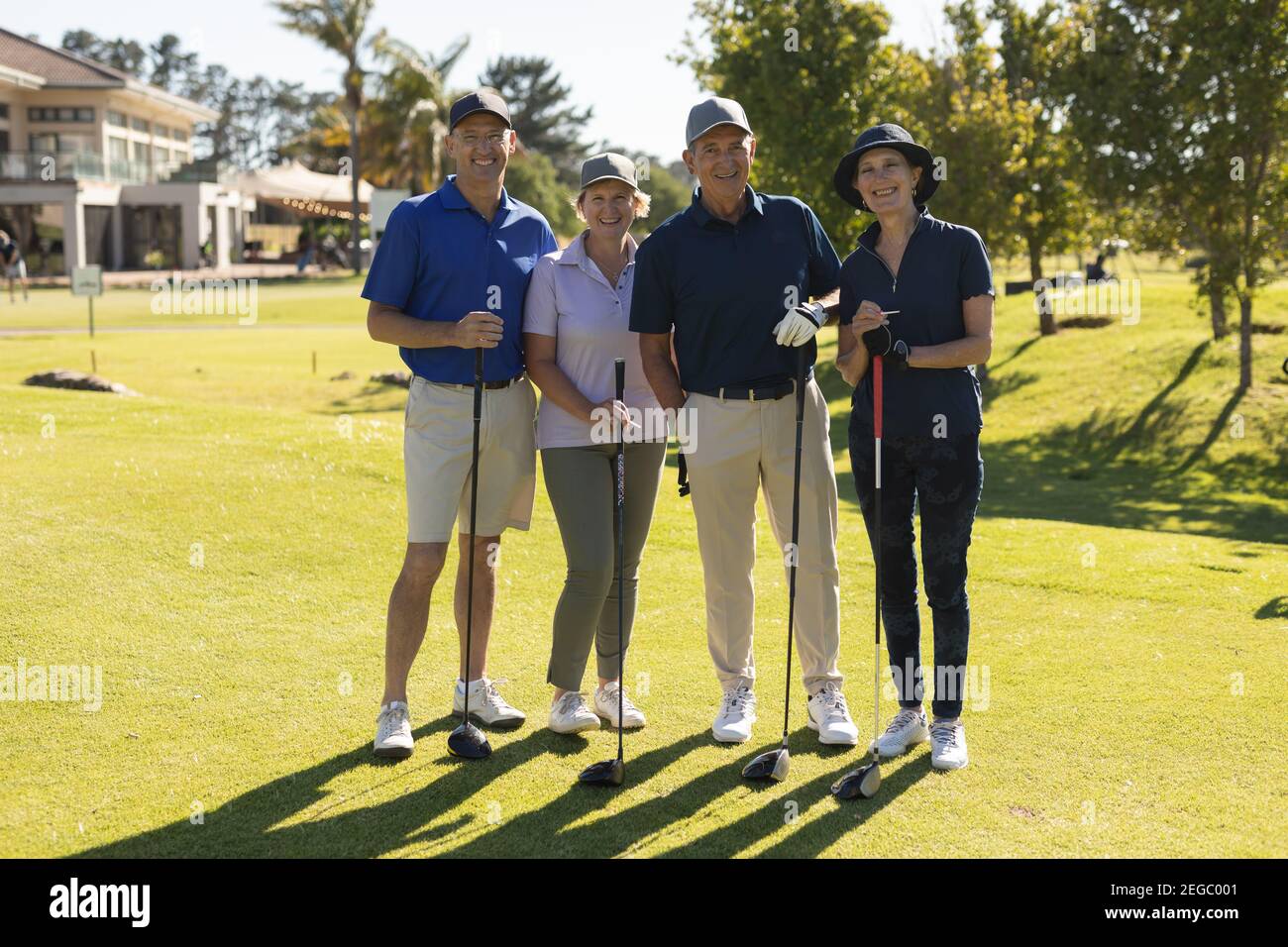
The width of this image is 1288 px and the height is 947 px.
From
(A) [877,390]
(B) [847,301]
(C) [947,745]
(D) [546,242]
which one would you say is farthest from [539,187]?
(C) [947,745]

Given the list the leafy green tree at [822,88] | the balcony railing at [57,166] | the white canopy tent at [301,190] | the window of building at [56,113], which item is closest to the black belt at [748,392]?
the leafy green tree at [822,88]

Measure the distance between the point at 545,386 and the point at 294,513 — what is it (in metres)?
4.16

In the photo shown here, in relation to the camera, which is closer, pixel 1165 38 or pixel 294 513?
pixel 294 513

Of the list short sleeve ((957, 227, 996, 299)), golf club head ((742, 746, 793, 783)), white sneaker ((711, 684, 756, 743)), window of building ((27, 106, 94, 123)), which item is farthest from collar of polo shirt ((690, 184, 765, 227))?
window of building ((27, 106, 94, 123))

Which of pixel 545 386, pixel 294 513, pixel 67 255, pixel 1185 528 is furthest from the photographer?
pixel 67 255

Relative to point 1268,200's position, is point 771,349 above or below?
below

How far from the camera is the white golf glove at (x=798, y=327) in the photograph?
15.3 ft

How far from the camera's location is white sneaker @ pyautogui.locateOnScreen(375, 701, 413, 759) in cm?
492

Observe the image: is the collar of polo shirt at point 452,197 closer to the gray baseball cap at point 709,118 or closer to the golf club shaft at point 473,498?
the golf club shaft at point 473,498

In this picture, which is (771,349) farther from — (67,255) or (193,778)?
(67,255)

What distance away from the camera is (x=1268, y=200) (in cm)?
1716

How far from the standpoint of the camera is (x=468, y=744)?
16.2 ft
